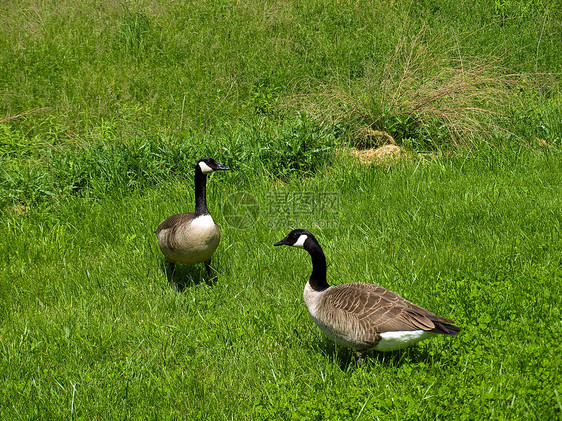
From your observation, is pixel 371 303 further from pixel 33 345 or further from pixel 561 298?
pixel 33 345

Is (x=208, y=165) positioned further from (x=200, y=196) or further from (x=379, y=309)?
(x=379, y=309)

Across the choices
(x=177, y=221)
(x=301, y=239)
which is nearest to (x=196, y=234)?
(x=177, y=221)

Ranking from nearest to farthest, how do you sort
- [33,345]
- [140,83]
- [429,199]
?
[33,345], [429,199], [140,83]

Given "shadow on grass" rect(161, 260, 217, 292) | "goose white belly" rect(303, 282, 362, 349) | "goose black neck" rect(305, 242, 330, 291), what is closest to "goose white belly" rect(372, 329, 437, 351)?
"goose white belly" rect(303, 282, 362, 349)

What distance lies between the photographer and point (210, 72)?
1203cm

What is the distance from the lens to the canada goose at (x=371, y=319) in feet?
12.4

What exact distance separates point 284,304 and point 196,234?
1.11 metres

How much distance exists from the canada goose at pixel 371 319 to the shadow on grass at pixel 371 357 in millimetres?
119

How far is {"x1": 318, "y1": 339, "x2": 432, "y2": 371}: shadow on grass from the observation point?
4.11m

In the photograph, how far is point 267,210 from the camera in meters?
6.98

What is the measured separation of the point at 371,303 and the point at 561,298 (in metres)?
1.67

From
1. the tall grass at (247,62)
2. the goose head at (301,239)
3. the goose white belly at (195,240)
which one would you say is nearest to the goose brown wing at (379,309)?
the goose head at (301,239)

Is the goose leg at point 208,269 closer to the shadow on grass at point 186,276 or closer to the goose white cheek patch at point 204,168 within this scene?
the shadow on grass at point 186,276

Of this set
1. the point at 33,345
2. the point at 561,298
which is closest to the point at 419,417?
the point at 561,298
